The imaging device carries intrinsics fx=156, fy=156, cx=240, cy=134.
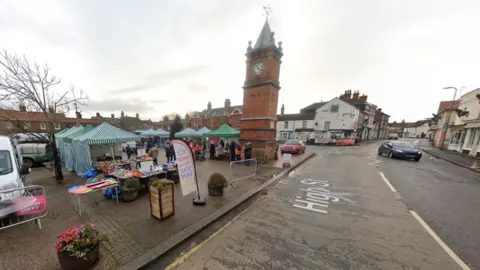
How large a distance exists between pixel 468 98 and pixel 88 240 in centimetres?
3479

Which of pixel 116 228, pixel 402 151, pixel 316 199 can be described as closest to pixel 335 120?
pixel 402 151

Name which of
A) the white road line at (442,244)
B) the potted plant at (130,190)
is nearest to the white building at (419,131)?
the white road line at (442,244)

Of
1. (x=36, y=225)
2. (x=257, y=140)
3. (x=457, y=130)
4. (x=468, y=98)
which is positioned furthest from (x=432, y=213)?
(x=457, y=130)

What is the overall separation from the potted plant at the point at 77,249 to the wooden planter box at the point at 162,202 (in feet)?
4.49

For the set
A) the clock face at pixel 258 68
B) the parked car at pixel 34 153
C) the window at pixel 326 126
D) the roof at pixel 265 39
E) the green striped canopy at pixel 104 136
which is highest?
the roof at pixel 265 39

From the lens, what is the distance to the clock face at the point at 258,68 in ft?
37.7

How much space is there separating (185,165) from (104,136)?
6.72m

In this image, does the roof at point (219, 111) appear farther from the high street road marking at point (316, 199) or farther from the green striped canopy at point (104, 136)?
the high street road marking at point (316, 199)

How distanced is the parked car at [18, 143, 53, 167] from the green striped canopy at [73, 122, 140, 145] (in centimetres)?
561

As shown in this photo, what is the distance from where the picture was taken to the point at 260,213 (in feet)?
15.6

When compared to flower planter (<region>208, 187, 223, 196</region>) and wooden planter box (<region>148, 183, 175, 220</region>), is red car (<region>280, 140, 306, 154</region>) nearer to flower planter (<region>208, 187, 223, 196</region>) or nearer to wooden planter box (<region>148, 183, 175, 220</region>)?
flower planter (<region>208, 187, 223, 196</region>)

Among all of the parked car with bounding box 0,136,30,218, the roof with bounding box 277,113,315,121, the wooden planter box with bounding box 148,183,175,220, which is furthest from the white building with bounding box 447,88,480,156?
the parked car with bounding box 0,136,30,218

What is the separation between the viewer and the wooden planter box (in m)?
4.03

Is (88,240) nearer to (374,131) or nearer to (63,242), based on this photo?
(63,242)
